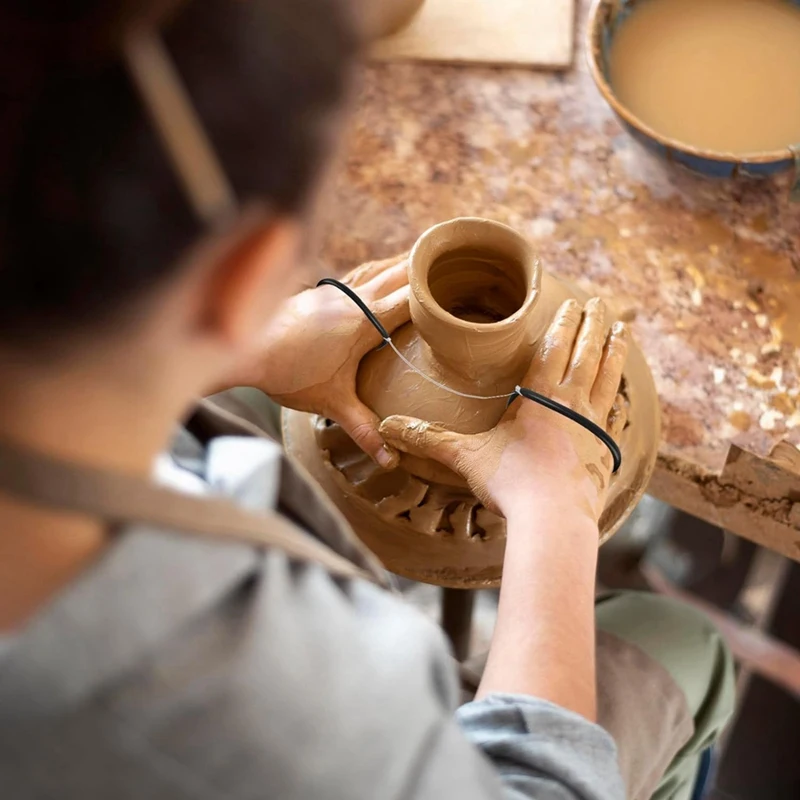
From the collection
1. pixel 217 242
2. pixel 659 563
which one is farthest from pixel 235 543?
pixel 659 563

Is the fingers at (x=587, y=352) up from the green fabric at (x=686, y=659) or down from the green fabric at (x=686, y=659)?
up

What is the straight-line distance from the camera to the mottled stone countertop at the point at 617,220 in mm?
1032

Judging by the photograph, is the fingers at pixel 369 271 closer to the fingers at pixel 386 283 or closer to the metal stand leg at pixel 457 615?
the fingers at pixel 386 283

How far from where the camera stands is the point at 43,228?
13.0 inches

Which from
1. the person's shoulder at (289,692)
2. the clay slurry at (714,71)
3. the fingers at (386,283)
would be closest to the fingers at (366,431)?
the fingers at (386,283)

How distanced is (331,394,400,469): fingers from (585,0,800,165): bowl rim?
19.4 inches

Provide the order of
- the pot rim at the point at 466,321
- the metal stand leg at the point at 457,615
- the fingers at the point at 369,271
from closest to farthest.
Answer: the pot rim at the point at 466,321
the fingers at the point at 369,271
the metal stand leg at the point at 457,615

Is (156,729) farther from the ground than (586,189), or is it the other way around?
(156,729)

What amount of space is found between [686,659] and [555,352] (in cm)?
38

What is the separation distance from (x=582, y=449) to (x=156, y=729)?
1.64 ft

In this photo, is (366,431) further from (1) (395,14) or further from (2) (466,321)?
(1) (395,14)

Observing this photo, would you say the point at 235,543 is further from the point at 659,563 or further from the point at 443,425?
the point at 659,563

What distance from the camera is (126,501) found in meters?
0.42

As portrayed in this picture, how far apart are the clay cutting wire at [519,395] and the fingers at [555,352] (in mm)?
18
